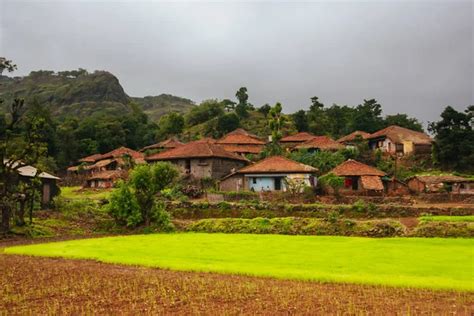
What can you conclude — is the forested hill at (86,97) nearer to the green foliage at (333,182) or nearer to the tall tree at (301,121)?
the tall tree at (301,121)

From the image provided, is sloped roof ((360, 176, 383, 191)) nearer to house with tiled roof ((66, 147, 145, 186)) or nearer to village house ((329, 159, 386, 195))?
village house ((329, 159, 386, 195))

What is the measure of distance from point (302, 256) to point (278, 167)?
3169 cm

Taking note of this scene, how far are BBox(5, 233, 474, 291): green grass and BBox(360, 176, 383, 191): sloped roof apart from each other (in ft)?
72.2

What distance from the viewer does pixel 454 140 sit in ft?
194

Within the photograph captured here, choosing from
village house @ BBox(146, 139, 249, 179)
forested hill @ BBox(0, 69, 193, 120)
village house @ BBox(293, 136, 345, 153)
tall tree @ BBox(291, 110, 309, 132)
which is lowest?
village house @ BBox(146, 139, 249, 179)

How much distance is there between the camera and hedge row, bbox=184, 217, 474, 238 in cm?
2994

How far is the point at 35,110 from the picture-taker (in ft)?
283

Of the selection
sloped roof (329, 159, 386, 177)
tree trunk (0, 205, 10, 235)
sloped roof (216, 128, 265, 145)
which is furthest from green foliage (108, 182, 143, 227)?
sloped roof (216, 128, 265, 145)

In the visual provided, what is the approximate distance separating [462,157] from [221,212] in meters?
34.4

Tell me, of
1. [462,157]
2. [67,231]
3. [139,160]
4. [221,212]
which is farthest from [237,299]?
[139,160]

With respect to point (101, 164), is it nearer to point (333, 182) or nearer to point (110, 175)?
point (110, 175)

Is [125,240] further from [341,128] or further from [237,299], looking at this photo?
[341,128]

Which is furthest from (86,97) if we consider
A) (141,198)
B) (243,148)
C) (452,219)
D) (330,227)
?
(452,219)

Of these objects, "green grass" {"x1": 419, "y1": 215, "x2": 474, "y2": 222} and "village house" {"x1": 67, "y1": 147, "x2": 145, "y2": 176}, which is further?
"village house" {"x1": 67, "y1": 147, "x2": 145, "y2": 176}
